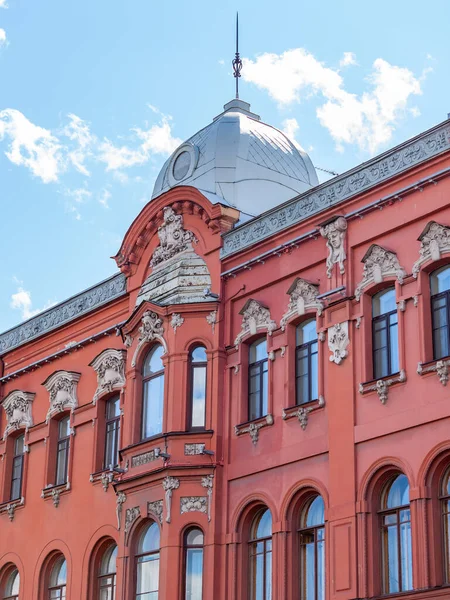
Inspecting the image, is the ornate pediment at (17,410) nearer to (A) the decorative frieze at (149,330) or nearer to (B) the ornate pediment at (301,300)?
(A) the decorative frieze at (149,330)

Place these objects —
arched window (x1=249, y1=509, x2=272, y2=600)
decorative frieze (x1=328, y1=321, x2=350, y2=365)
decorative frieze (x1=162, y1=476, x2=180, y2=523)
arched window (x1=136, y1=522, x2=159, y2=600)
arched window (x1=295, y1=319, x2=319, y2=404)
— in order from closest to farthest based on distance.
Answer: decorative frieze (x1=328, y1=321, x2=350, y2=365)
arched window (x1=249, y1=509, x2=272, y2=600)
arched window (x1=295, y1=319, x2=319, y2=404)
decorative frieze (x1=162, y1=476, x2=180, y2=523)
arched window (x1=136, y1=522, x2=159, y2=600)

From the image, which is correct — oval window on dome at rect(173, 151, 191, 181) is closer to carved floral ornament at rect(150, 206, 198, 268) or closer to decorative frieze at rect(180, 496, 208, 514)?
carved floral ornament at rect(150, 206, 198, 268)

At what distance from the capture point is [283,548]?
76.6 ft

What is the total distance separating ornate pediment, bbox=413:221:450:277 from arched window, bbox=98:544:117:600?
1043 centimetres

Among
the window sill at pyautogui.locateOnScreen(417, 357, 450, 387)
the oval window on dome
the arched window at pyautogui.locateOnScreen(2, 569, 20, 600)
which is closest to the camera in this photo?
the window sill at pyautogui.locateOnScreen(417, 357, 450, 387)

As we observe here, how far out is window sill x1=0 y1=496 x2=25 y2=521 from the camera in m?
30.9

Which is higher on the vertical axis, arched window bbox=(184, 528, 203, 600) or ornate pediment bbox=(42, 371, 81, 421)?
ornate pediment bbox=(42, 371, 81, 421)

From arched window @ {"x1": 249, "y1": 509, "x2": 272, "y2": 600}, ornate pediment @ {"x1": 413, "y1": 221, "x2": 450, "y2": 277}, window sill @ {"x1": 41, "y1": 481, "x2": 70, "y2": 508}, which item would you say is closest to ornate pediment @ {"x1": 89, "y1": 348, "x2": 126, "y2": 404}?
window sill @ {"x1": 41, "y1": 481, "x2": 70, "y2": 508}

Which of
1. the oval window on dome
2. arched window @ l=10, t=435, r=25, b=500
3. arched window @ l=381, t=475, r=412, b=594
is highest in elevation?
the oval window on dome

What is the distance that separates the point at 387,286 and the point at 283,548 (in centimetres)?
538

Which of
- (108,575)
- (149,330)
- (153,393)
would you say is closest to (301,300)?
(149,330)

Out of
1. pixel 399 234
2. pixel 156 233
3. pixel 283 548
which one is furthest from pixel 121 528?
pixel 399 234

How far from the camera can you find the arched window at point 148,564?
2564 cm

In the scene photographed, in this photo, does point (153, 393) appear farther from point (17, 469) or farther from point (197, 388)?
point (17, 469)
